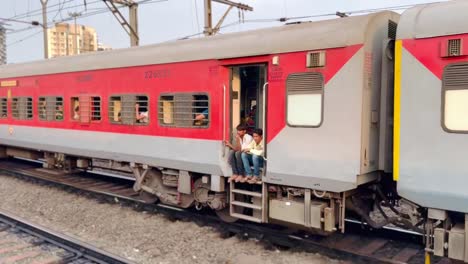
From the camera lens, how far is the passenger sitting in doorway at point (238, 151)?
25.6 ft

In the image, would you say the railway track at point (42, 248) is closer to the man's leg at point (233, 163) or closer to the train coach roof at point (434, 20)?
the man's leg at point (233, 163)

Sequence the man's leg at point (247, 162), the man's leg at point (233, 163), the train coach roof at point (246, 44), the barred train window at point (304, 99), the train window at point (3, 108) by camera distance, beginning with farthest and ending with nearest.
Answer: the train window at point (3, 108), the man's leg at point (233, 163), the man's leg at point (247, 162), the barred train window at point (304, 99), the train coach roof at point (246, 44)

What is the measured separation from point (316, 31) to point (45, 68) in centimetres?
927

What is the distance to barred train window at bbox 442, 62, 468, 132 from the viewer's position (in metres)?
5.22

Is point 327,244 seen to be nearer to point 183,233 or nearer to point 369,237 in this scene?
point 369,237

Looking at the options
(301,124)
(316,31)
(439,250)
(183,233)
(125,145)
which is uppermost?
(316,31)

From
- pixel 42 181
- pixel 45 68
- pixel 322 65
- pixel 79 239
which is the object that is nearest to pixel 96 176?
pixel 42 181

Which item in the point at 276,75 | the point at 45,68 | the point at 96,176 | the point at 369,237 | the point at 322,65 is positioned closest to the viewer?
the point at 322,65

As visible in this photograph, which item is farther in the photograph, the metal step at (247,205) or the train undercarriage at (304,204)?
the metal step at (247,205)

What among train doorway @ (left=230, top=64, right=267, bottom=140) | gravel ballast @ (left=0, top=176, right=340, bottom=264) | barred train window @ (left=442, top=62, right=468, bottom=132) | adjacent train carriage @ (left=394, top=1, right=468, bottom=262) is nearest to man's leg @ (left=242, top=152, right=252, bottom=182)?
train doorway @ (left=230, top=64, right=267, bottom=140)

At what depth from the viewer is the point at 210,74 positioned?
8.13 m

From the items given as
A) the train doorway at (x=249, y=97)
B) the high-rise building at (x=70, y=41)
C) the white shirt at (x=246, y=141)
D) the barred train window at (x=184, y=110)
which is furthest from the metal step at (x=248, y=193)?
the high-rise building at (x=70, y=41)

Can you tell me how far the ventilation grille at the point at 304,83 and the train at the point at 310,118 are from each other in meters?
0.02

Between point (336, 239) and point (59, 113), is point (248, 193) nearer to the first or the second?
point (336, 239)
